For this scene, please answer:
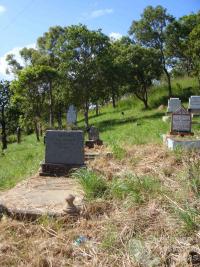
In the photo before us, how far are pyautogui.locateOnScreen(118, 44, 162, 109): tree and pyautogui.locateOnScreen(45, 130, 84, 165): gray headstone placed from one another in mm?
23713

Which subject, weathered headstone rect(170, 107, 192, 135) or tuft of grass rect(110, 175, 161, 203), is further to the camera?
weathered headstone rect(170, 107, 192, 135)

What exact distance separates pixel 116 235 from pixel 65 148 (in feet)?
19.4

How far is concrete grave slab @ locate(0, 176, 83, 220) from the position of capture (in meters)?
7.39

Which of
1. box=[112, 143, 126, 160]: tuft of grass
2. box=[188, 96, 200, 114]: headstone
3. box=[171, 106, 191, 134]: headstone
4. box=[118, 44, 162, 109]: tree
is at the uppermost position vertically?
box=[118, 44, 162, 109]: tree

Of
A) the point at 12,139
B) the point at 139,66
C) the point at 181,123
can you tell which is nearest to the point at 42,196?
the point at 181,123

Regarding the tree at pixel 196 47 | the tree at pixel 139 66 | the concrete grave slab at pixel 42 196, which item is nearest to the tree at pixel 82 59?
the tree at pixel 139 66

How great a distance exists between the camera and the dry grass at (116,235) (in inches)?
209

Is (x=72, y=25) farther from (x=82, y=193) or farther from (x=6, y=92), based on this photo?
(x=82, y=193)

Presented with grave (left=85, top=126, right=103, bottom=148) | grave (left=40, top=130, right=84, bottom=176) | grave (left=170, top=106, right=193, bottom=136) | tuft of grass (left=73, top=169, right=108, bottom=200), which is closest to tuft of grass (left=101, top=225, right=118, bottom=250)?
tuft of grass (left=73, top=169, right=108, bottom=200)

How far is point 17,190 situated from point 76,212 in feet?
9.04

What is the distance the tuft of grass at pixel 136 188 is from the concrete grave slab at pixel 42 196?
2.15 ft

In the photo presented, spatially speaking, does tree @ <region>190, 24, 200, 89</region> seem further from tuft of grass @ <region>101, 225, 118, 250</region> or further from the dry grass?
tuft of grass @ <region>101, 225, 118, 250</region>

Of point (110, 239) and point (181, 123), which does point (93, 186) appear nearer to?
point (110, 239)

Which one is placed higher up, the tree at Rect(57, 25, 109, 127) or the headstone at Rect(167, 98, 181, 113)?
the tree at Rect(57, 25, 109, 127)
